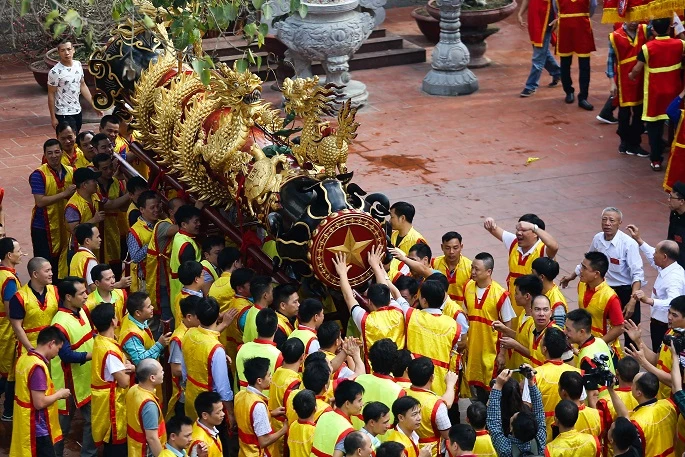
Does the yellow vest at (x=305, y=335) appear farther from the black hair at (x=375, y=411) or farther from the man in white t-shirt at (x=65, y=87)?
the man in white t-shirt at (x=65, y=87)

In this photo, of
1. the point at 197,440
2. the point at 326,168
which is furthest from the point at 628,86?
the point at 197,440

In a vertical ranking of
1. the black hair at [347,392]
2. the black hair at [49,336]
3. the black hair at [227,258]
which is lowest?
the black hair at [227,258]

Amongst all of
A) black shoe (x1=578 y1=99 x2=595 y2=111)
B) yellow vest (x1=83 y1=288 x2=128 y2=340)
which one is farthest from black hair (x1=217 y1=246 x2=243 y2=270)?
black shoe (x1=578 y1=99 x2=595 y2=111)

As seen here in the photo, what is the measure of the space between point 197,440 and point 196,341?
Answer: 950 mm

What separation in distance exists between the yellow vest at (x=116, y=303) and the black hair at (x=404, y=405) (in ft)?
8.00

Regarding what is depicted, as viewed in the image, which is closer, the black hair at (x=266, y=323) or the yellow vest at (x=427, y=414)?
the yellow vest at (x=427, y=414)

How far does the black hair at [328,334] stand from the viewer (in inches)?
301

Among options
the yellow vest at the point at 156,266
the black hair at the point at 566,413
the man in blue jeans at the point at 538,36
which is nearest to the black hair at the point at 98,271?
the yellow vest at the point at 156,266

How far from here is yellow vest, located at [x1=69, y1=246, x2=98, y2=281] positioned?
9.21 metres

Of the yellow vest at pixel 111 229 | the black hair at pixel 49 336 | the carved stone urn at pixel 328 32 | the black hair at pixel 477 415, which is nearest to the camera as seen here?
the black hair at pixel 477 415

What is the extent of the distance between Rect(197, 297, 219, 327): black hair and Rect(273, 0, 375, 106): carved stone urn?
7.05 m

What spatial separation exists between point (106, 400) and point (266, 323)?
1242 millimetres

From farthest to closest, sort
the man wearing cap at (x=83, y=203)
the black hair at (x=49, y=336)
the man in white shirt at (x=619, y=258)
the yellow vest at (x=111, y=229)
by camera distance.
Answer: the yellow vest at (x=111, y=229) → the man wearing cap at (x=83, y=203) → the man in white shirt at (x=619, y=258) → the black hair at (x=49, y=336)

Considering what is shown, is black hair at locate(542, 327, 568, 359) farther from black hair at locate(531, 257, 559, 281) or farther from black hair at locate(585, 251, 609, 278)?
black hair at locate(585, 251, 609, 278)
